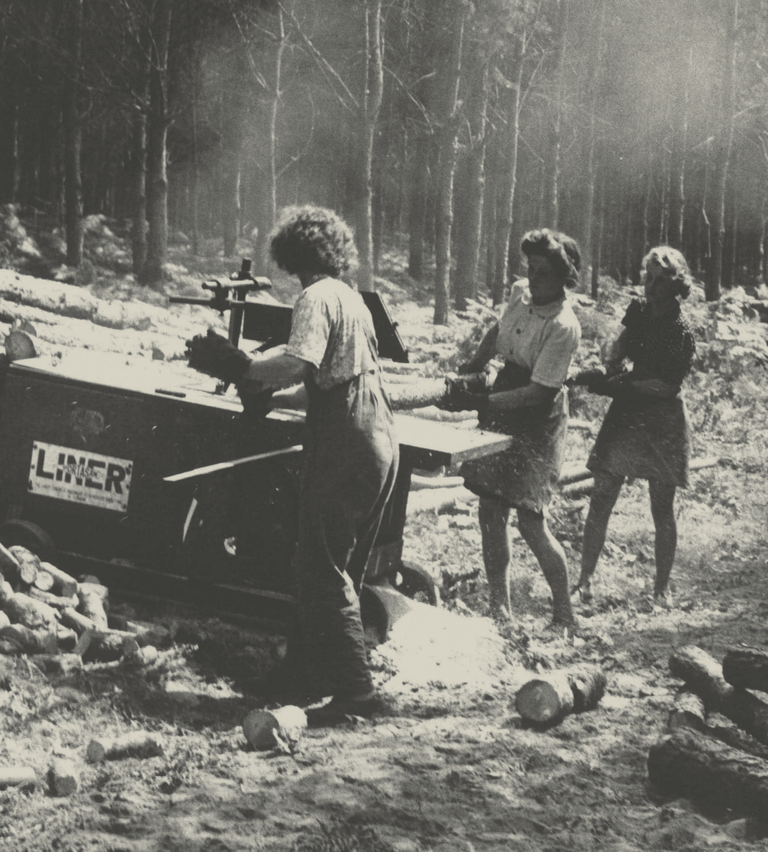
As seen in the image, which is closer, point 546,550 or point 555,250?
point 555,250

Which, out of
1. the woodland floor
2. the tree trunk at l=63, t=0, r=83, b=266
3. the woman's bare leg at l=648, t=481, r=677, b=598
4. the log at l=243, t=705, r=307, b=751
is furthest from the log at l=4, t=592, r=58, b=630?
the tree trunk at l=63, t=0, r=83, b=266

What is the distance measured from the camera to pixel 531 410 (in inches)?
239

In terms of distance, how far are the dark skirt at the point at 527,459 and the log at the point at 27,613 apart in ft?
7.22

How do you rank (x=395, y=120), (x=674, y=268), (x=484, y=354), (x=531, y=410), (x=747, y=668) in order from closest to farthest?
(x=747, y=668) < (x=531, y=410) < (x=484, y=354) < (x=674, y=268) < (x=395, y=120)

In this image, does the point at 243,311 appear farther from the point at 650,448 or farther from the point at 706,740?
the point at 706,740

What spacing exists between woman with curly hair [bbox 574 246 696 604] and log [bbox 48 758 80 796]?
3827mm

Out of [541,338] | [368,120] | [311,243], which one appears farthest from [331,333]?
[368,120]

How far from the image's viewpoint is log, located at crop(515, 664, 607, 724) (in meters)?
4.80

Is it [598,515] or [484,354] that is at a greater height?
[484,354]

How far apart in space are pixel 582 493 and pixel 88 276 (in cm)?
1475

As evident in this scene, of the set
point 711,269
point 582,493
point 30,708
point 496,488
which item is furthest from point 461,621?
point 711,269

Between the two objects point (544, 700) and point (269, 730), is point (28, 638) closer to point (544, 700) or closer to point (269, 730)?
point (269, 730)

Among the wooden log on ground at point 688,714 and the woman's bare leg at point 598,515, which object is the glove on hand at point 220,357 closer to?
the wooden log on ground at point 688,714

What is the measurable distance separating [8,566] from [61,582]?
274 millimetres
